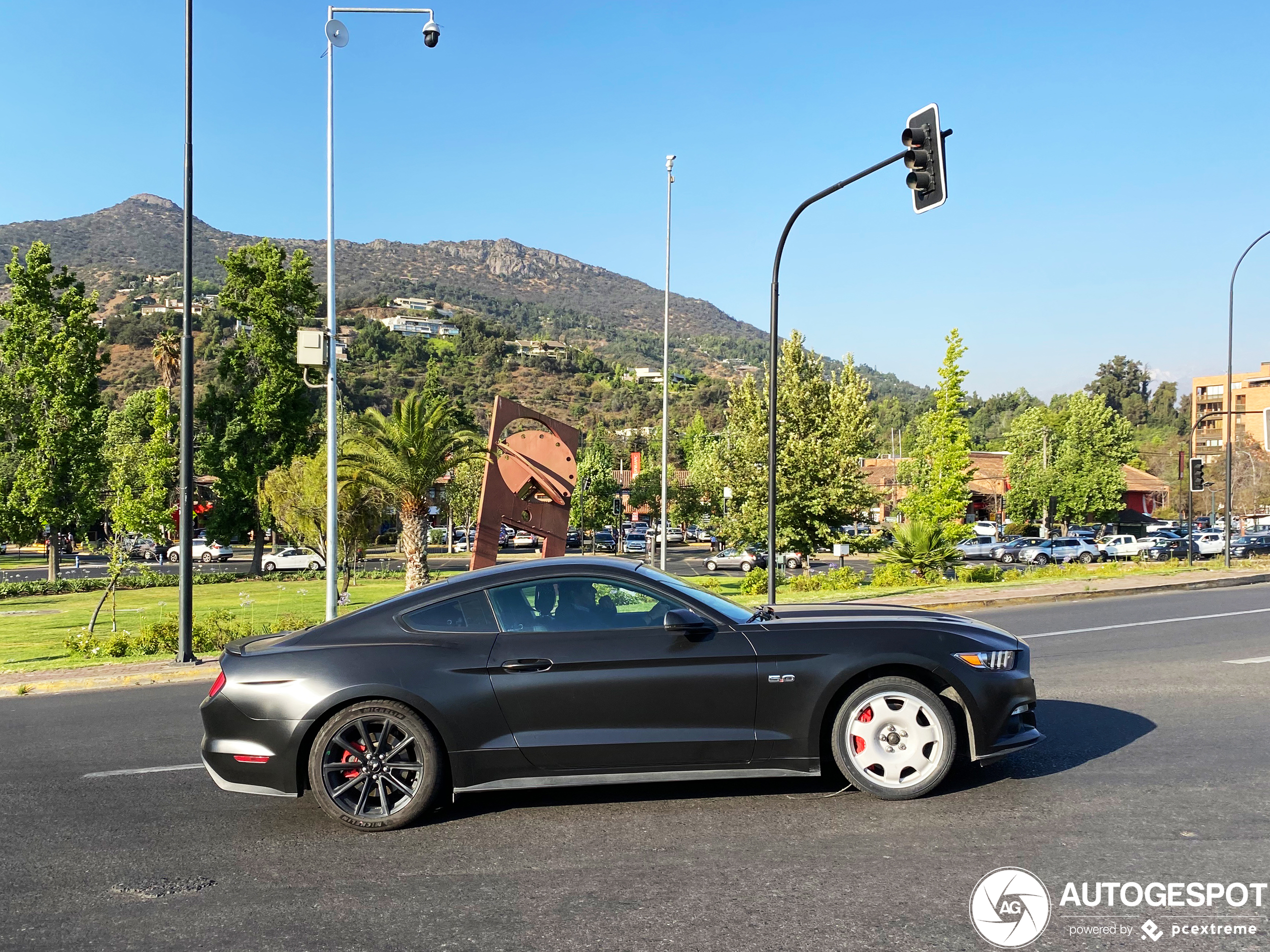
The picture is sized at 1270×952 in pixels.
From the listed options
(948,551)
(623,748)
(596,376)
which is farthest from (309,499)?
(596,376)

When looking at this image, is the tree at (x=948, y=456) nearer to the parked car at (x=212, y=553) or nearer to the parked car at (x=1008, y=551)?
the parked car at (x=1008, y=551)

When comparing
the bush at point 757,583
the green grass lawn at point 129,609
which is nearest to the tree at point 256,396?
the green grass lawn at point 129,609

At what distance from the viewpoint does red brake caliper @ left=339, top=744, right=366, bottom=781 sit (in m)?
5.15

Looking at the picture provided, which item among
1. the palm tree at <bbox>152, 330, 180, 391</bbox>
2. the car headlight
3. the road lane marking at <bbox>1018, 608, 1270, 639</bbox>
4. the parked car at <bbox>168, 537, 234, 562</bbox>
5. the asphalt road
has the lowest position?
the parked car at <bbox>168, 537, 234, 562</bbox>

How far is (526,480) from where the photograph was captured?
2612cm

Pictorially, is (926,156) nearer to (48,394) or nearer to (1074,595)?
(1074,595)

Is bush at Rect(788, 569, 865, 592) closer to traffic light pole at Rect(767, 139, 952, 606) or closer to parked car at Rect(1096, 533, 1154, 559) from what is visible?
traffic light pole at Rect(767, 139, 952, 606)

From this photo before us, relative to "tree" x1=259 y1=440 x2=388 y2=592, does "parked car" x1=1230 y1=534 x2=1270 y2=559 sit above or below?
below

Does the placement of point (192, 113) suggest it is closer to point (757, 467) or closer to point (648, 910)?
point (648, 910)

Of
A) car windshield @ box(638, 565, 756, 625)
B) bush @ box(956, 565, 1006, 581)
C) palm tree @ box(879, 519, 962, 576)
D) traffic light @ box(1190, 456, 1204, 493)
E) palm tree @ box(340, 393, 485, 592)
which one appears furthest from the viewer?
traffic light @ box(1190, 456, 1204, 493)

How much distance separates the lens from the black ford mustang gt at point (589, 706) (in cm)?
512

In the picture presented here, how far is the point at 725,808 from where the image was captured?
528 centimetres

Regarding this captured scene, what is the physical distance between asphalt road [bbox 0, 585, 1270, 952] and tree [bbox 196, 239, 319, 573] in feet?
139

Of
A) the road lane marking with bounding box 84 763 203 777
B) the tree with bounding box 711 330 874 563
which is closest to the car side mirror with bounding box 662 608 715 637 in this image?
the road lane marking with bounding box 84 763 203 777
